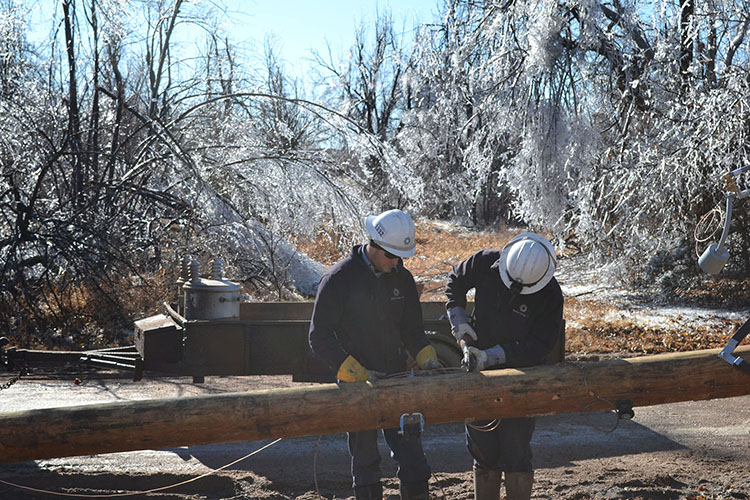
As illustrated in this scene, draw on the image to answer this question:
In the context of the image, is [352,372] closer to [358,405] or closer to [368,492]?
[358,405]

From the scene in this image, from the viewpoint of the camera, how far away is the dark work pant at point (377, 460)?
422 centimetres

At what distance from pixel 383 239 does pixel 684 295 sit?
410 inches

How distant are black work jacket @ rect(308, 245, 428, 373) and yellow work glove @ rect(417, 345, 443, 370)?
0.09m

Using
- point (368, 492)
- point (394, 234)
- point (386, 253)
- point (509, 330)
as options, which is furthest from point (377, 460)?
point (394, 234)

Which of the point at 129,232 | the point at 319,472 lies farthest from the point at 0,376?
the point at 319,472

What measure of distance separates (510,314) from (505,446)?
32.0 inches

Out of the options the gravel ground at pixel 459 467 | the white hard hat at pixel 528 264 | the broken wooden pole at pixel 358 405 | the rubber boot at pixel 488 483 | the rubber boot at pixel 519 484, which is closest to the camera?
the broken wooden pole at pixel 358 405

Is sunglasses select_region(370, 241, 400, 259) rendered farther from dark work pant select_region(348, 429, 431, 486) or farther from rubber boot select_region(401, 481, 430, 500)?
rubber boot select_region(401, 481, 430, 500)

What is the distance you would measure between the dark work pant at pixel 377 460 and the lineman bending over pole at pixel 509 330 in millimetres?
349

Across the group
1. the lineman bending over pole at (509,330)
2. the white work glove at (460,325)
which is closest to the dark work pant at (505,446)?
the lineman bending over pole at (509,330)

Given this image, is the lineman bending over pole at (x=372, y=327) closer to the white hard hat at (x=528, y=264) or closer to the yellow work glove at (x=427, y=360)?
the yellow work glove at (x=427, y=360)

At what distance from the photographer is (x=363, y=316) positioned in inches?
169

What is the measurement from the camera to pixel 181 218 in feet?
35.3

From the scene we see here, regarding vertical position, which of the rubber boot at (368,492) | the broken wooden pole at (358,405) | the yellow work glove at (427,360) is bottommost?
the rubber boot at (368,492)
